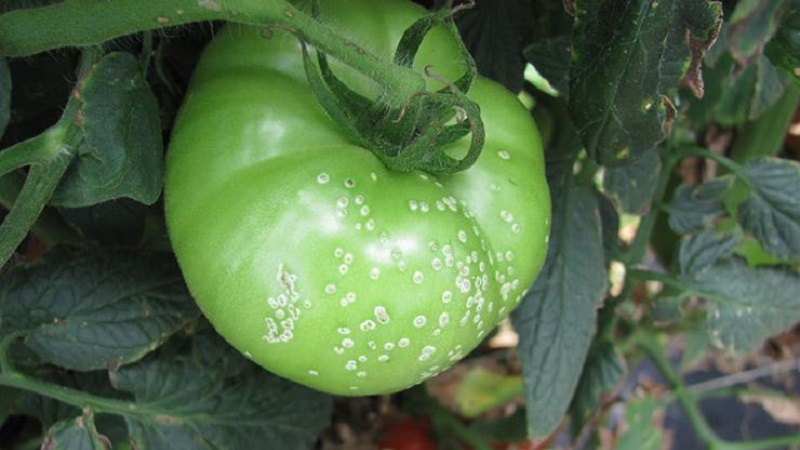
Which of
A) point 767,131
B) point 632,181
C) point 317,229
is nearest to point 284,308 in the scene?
point 317,229

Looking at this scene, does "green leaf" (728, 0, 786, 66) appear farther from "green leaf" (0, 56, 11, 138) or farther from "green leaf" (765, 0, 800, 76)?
"green leaf" (0, 56, 11, 138)

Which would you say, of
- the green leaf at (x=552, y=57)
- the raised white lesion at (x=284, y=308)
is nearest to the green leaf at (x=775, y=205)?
the green leaf at (x=552, y=57)

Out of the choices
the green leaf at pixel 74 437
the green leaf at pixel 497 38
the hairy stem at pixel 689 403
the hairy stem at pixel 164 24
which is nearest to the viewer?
the hairy stem at pixel 164 24

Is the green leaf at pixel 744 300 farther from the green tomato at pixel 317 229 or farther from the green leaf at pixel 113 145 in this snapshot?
the green leaf at pixel 113 145

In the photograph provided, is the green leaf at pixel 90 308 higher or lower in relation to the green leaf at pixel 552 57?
lower

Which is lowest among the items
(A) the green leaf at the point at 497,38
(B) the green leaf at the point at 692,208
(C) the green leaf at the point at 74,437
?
(C) the green leaf at the point at 74,437

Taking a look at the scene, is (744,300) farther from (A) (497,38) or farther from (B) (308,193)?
(B) (308,193)
